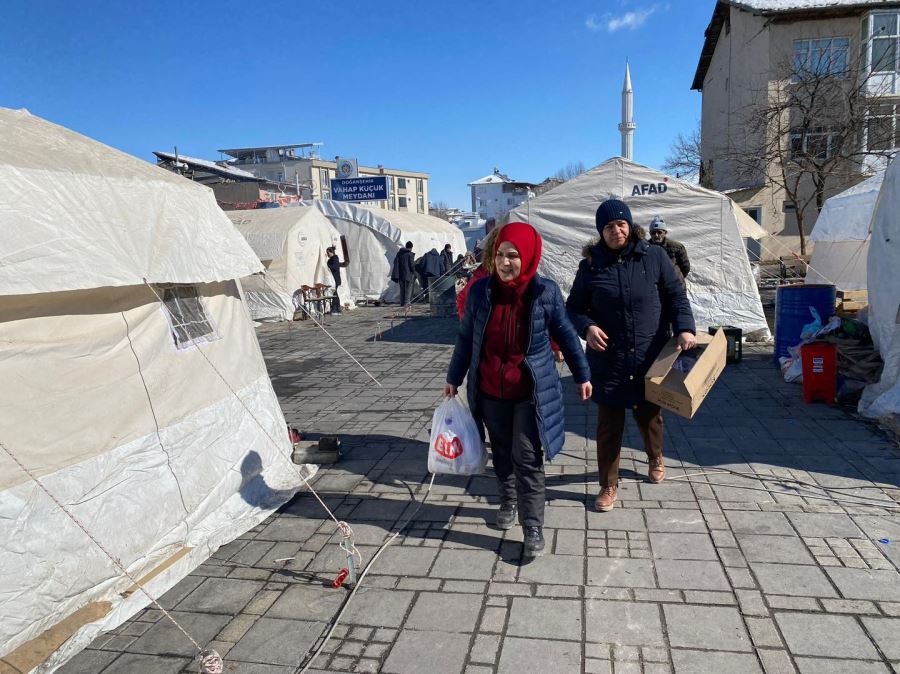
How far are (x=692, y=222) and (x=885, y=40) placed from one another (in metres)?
21.2

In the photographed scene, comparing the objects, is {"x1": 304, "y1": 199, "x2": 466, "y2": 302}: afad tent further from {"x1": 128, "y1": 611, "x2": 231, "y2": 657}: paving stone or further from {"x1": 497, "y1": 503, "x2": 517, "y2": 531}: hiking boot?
{"x1": 128, "y1": 611, "x2": 231, "y2": 657}: paving stone

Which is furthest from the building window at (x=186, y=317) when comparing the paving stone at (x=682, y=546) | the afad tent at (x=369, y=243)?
the afad tent at (x=369, y=243)

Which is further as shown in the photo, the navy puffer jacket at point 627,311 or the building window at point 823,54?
the building window at point 823,54

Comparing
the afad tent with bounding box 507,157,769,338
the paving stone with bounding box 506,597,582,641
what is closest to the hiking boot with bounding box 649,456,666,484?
the paving stone with bounding box 506,597,582,641

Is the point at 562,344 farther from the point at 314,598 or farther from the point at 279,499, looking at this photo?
the point at 279,499

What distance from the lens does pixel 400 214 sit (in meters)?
22.3

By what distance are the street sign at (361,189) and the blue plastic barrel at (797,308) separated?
2255cm

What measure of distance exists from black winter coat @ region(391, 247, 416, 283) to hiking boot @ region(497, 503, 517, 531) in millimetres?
14792

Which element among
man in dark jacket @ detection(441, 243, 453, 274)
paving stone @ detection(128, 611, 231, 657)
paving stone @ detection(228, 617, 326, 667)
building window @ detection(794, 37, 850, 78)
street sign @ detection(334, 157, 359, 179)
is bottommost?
paving stone @ detection(128, 611, 231, 657)

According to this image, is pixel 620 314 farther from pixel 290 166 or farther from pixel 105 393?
pixel 290 166

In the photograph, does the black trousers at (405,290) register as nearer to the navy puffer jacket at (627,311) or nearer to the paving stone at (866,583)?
the navy puffer jacket at (627,311)

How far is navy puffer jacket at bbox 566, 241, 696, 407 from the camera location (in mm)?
3805

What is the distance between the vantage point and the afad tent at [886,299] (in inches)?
215

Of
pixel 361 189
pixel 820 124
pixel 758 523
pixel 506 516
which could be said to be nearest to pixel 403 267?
pixel 361 189
